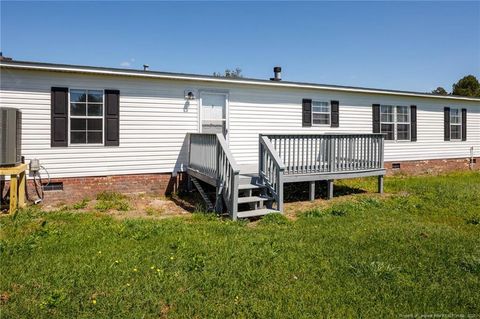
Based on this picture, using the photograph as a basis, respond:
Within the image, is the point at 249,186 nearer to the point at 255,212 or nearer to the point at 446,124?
the point at 255,212

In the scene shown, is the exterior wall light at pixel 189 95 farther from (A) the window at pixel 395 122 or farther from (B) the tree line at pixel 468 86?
(B) the tree line at pixel 468 86

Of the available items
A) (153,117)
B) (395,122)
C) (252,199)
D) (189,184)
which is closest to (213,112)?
(153,117)

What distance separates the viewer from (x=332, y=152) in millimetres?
8273

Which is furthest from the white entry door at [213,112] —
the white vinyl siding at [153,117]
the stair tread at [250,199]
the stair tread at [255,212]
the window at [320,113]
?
the stair tread at [255,212]

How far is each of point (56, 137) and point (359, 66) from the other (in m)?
14.4

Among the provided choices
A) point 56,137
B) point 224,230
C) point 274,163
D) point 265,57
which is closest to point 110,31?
point 56,137

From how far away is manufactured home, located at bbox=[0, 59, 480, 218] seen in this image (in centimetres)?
719

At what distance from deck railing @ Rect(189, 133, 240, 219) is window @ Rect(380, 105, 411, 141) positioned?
26.0 ft

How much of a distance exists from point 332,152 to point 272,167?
219 centimetres

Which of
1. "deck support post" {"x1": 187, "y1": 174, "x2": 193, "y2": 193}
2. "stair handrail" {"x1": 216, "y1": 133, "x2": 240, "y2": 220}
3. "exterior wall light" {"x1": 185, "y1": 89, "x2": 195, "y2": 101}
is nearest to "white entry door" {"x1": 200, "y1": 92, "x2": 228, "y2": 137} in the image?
"exterior wall light" {"x1": 185, "y1": 89, "x2": 195, "y2": 101}

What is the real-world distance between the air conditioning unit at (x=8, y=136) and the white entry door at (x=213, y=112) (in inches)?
173

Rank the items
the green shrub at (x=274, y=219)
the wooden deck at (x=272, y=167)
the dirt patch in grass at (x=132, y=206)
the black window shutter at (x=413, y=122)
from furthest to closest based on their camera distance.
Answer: the black window shutter at (x=413, y=122) < the dirt patch in grass at (x=132, y=206) < the wooden deck at (x=272, y=167) < the green shrub at (x=274, y=219)

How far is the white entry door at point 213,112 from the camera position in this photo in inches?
369

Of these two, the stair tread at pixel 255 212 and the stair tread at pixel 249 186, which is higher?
the stair tread at pixel 249 186
